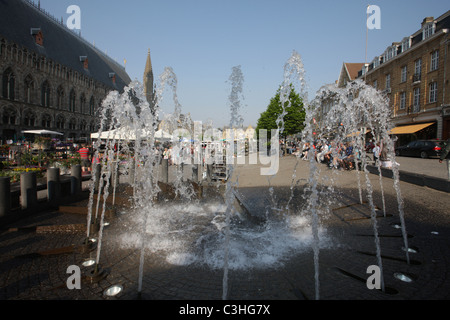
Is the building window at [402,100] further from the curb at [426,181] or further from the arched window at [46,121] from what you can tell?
the arched window at [46,121]

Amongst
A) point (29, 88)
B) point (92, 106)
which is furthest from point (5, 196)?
point (92, 106)

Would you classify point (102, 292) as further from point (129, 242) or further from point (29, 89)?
point (29, 89)

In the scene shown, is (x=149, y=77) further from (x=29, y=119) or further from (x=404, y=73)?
(x=404, y=73)

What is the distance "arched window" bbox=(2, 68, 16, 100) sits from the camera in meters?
33.7

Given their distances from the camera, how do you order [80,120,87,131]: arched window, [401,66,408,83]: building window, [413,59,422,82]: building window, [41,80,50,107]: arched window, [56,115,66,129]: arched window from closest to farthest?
[413,59,422,82]: building window < [401,66,408,83]: building window < [41,80,50,107]: arched window < [56,115,66,129]: arched window < [80,120,87,131]: arched window

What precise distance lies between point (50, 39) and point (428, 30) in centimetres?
5561

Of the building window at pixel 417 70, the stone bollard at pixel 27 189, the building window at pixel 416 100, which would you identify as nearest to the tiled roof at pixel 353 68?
the building window at pixel 417 70

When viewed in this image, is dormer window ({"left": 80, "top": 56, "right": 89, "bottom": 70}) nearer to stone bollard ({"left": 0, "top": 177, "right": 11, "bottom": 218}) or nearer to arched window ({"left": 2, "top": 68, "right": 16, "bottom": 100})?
arched window ({"left": 2, "top": 68, "right": 16, "bottom": 100})

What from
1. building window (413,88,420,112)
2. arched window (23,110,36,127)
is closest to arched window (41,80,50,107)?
arched window (23,110,36,127)

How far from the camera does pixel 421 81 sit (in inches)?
1066

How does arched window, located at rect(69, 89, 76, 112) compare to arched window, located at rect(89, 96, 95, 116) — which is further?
arched window, located at rect(89, 96, 95, 116)

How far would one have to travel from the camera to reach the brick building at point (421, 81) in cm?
2391

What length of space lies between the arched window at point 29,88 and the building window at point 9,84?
2.36 metres

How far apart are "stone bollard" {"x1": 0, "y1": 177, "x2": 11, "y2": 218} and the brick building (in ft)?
99.6
